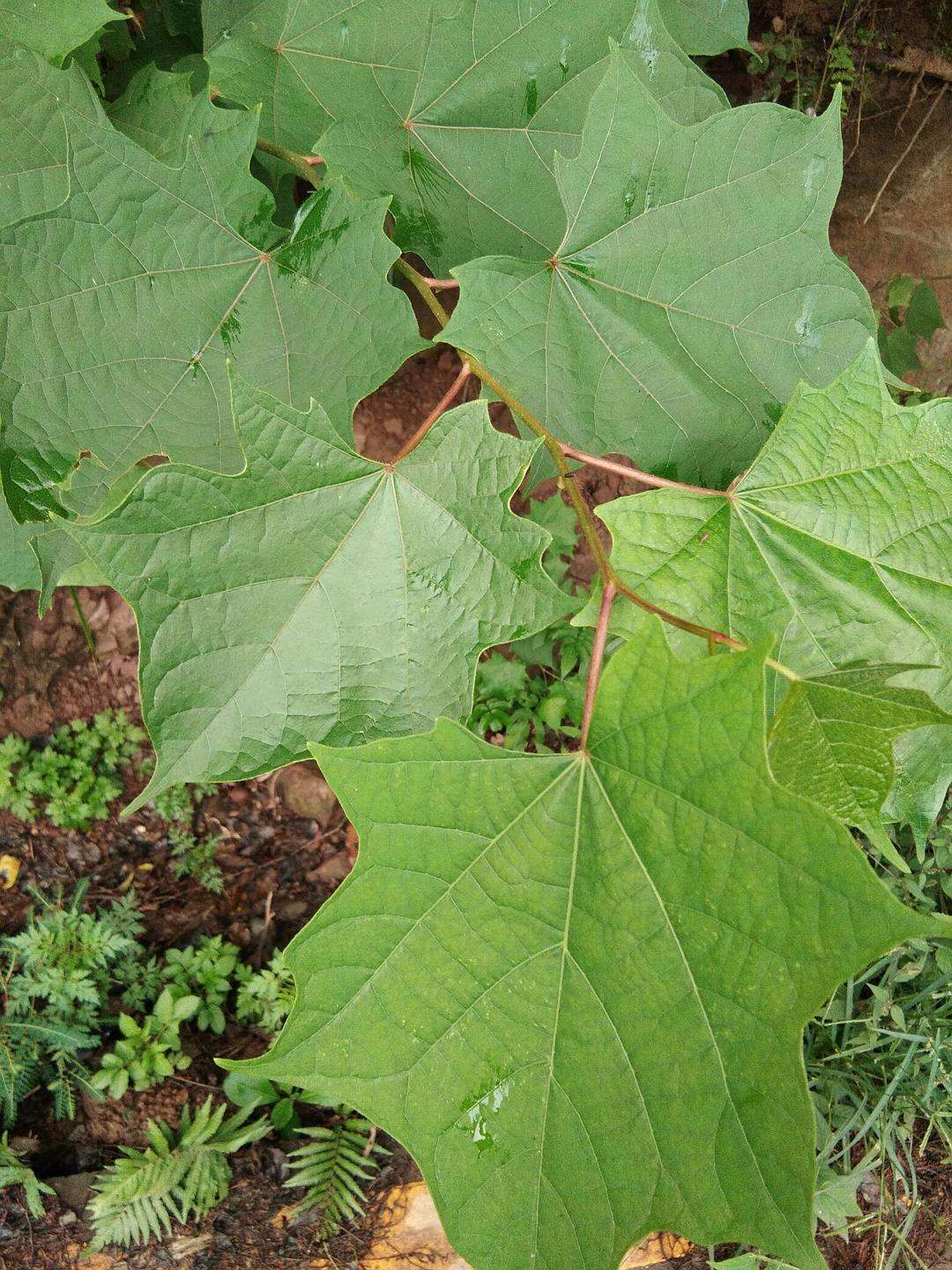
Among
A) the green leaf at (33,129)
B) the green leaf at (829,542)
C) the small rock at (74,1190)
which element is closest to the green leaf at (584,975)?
the green leaf at (829,542)

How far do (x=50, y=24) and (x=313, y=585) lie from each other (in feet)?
3.24

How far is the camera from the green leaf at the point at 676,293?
4.28 ft

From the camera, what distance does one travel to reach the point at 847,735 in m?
1.05

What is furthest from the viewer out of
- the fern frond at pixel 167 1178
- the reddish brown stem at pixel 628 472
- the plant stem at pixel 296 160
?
the fern frond at pixel 167 1178

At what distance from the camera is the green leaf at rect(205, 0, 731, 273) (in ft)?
4.78

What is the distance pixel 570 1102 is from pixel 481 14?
1.65 metres

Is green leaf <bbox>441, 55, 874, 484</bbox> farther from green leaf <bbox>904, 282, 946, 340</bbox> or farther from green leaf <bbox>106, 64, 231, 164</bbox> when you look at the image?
green leaf <bbox>904, 282, 946, 340</bbox>

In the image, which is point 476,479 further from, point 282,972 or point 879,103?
point 879,103

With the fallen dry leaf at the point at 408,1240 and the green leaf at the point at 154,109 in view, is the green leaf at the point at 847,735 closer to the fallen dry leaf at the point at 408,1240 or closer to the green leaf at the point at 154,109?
the green leaf at the point at 154,109

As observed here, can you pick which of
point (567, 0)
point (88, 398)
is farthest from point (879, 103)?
point (88, 398)

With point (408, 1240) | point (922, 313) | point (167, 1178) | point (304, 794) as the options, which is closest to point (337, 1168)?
point (408, 1240)

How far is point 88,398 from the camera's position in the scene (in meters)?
1.38

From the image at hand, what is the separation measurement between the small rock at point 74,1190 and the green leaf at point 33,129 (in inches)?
102

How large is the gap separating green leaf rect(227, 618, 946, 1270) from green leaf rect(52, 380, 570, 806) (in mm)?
217
